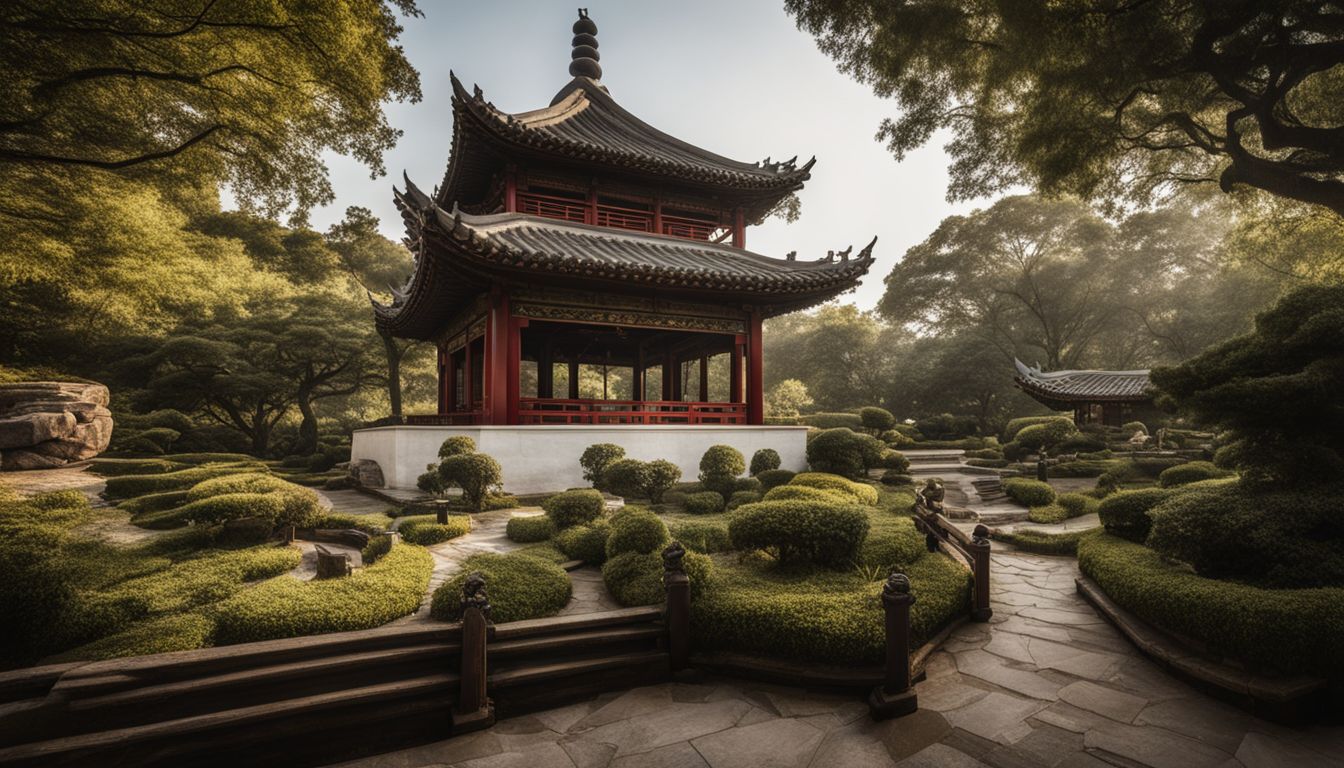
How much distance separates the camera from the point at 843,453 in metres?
13.5

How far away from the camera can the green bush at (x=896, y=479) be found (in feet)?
48.0

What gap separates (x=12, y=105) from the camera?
22.3ft

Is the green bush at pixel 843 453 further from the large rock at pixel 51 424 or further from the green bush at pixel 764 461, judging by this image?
the large rock at pixel 51 424

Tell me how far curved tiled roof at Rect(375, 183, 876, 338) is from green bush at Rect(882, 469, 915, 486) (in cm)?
524

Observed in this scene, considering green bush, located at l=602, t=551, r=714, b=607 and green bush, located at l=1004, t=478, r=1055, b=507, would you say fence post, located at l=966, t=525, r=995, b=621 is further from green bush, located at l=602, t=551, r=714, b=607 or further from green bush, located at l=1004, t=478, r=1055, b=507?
green bush, located at l=1004, t=478, r=1055, b=507

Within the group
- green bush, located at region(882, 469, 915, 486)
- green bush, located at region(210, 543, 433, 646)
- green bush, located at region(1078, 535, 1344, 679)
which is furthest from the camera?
green bush, located at region(882, 469, 915, 486)

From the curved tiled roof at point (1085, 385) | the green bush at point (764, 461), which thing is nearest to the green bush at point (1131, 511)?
the green bush at point (764, 461)

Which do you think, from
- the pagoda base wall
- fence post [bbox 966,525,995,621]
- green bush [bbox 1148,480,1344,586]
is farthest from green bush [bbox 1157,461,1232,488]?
fence post [bbox 966,525,995,621]

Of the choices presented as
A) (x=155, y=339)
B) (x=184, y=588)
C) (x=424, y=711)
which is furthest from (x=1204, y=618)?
(x=155, y=339)

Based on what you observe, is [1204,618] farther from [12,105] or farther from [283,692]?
[12,105]

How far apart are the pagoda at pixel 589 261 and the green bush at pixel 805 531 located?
7.42 m

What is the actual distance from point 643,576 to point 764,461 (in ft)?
26.6

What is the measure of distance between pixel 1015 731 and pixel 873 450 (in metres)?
10.4

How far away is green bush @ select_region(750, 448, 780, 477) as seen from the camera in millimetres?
13382
